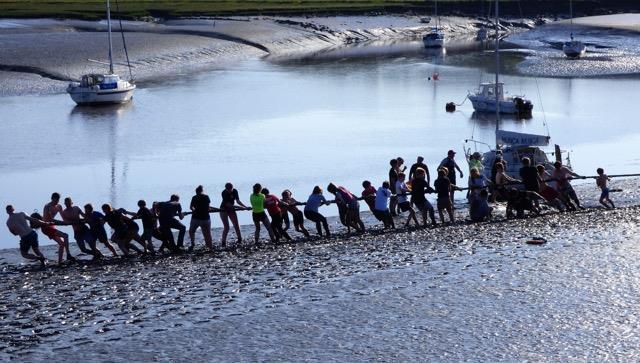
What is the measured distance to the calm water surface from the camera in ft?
114

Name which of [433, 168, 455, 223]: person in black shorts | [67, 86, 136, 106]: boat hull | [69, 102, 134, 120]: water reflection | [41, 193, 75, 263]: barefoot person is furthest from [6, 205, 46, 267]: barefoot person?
[67, 86, 136, 106]: boat hull

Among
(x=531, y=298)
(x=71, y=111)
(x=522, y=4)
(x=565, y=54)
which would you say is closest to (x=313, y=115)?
(x=71, y=111)

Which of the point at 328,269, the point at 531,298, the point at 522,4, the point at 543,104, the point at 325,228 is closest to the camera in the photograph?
the point at 531,298

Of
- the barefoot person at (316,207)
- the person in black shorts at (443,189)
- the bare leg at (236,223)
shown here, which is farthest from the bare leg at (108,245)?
the person in black shorts at (443,189)

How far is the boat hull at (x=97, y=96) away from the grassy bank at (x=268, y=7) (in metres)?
35.8

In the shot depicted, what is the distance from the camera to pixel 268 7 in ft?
371

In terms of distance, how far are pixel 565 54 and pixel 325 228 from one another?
6162 cm

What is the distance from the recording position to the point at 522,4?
132 m

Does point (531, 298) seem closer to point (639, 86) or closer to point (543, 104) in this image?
point (543, 104)

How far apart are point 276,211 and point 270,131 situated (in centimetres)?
2237

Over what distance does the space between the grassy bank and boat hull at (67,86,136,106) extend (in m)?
35.8

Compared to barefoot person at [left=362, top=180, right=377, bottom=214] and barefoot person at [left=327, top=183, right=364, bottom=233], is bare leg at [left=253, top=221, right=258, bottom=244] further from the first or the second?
barefoot person at [left=362, top=180, right=377, bottom=214]

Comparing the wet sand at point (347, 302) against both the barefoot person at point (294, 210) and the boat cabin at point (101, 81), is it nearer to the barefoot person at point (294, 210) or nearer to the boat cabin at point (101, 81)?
the barefoot person at point (294, 210)

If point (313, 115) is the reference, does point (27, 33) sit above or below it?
above
